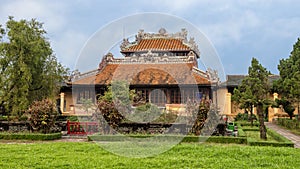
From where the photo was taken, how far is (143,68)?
2825cm

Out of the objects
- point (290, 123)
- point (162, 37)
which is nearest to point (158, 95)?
point (162, 37)

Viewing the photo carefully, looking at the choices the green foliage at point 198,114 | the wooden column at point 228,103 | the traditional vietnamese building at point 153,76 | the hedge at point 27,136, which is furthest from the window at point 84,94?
the green foliage at point 198,114

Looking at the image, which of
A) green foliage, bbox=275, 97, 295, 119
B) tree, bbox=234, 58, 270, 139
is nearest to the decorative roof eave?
green foliage, bbox=275, 97, 295, 119

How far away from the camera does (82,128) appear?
16.4m

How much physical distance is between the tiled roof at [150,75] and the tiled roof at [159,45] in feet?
8.35

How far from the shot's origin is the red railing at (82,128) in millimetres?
16094

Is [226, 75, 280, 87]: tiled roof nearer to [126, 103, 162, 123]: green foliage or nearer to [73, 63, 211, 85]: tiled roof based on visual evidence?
[73, 63, 211, 85]: tiled roof

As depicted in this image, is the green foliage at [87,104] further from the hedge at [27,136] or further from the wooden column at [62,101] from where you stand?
the hedge at [27,136]

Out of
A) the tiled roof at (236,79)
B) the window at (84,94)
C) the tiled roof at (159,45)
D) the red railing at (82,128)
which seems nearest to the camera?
the red railing at (82,128)

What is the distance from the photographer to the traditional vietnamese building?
26.4 metres

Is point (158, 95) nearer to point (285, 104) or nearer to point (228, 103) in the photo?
point (228, 103)

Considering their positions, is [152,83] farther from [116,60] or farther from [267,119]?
[267,119]

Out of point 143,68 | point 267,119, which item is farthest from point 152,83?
point 267,119

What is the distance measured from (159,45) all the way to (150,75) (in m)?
4.56
